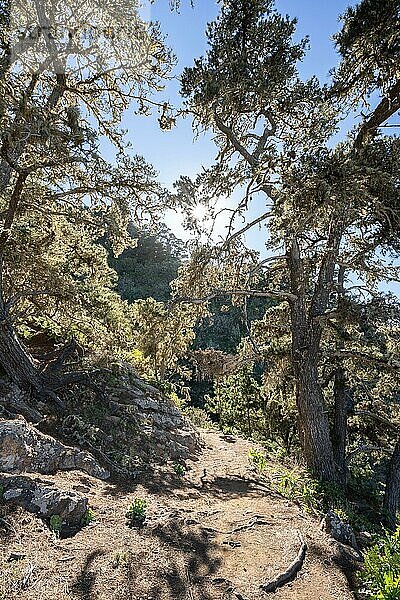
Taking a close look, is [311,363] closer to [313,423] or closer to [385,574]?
[313,423]

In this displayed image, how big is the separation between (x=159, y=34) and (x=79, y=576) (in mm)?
7516

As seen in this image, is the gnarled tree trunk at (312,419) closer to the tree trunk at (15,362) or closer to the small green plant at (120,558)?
the tree trunk at (15,362)

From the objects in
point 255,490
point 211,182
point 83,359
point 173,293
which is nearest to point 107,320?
point 83,359

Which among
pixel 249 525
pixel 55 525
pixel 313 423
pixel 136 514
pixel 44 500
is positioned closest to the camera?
pixel 55 525

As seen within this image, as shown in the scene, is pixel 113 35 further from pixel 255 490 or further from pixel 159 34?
pixel 255 490

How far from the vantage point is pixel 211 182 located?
745cm

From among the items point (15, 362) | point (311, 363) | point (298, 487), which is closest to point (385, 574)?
point (298, 487)

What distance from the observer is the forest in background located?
5.71m

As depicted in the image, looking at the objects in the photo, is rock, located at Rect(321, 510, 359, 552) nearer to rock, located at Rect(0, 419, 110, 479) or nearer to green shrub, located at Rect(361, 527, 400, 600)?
green shrub, located at Rect(361, 527, 400, 600)

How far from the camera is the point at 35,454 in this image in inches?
192

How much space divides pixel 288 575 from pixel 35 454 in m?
3.13

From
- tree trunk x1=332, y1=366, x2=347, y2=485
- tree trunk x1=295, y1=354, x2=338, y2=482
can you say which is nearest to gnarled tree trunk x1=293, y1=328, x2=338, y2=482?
tree trunk x1=295, y1=354, x2=338, y2=482

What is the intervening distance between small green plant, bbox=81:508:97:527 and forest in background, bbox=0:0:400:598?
2.60 metres

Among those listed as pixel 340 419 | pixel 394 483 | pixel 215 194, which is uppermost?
pixel 215 194
